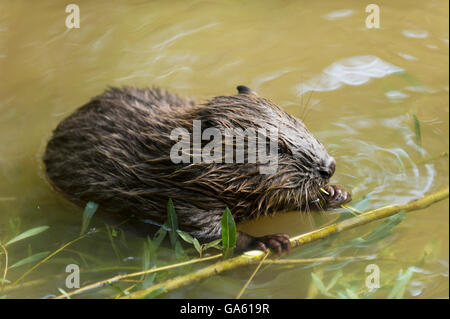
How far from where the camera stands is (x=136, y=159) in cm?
379

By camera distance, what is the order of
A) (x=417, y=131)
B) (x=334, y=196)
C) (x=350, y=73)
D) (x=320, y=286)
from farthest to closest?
(x=350, y=73), (x=417, y=131), (x=334, y=196), (x=320, y=286)

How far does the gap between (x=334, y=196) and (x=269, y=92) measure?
1532 millimetres

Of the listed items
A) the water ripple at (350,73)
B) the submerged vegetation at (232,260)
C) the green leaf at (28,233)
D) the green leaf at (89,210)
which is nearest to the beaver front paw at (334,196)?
the submerged vegetation at (232,260)

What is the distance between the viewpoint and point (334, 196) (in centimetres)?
409

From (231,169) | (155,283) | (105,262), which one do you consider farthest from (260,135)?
(105,262)

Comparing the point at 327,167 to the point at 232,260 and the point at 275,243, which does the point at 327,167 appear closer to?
the point at 275,243

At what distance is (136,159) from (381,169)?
6.78ft

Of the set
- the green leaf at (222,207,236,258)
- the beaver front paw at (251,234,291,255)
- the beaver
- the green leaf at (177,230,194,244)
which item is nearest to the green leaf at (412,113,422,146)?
the beaver

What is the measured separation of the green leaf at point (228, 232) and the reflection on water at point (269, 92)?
202mm

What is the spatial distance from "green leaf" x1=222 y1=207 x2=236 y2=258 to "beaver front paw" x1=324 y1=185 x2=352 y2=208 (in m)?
0.97

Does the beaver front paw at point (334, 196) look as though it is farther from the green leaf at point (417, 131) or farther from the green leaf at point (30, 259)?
the green leaf at point (30, 259)

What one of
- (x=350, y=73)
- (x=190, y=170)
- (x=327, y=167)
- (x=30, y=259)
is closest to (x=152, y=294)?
(x=190, y=170)

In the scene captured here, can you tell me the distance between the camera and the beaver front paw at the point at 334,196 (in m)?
4.07
